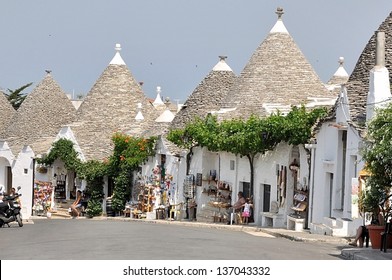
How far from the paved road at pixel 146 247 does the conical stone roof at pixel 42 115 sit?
29.0 metres

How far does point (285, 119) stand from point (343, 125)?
454 centimetres

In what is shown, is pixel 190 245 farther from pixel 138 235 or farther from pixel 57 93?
pixel 57 93

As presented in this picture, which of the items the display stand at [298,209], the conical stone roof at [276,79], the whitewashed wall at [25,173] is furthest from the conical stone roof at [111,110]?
the display stand at [298,209]

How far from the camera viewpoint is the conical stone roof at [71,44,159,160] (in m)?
50.1

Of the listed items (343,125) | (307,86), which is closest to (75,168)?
(307,86)

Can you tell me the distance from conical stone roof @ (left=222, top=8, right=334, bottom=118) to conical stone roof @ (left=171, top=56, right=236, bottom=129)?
8.85ft

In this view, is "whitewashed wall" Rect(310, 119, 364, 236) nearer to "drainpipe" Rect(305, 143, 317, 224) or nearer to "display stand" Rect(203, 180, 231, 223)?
"drainpipe" Rect(305, 143, 317, 224)

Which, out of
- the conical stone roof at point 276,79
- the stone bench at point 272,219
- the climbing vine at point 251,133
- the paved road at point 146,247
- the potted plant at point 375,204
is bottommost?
the stone bench at point 272,219

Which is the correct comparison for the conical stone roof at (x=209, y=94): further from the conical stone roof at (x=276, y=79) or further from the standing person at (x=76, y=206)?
the standing person at (x=76, y=206)

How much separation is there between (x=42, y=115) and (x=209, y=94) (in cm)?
1431

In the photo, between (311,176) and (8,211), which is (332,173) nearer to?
(311,176)

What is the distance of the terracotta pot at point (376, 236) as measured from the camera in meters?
21.8

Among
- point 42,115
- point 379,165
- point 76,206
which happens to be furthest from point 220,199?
point 42,115
